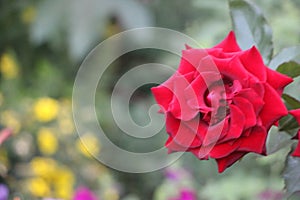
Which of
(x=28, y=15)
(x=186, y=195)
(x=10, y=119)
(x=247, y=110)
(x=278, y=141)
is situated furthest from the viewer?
(x=28, y=15)

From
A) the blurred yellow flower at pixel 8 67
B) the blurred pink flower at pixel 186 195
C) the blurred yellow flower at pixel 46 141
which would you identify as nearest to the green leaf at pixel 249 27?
the blurred pink flower at pixel 186 195

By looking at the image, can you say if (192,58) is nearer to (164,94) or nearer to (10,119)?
(164,94)

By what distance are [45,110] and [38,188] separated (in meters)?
0.37

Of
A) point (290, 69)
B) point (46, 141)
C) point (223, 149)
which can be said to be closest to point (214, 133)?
point (223, 149)

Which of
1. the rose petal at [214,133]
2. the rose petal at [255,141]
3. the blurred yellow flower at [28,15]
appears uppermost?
the blurred yellow flower at [28,15]

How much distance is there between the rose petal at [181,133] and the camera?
52 cm

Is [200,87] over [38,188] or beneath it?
beneath

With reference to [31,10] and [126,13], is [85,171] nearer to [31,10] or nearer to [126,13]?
[126,13]

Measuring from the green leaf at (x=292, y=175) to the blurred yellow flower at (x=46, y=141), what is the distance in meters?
1.52

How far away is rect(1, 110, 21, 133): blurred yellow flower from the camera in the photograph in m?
2.01

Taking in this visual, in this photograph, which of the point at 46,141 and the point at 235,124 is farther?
the point at 46,141

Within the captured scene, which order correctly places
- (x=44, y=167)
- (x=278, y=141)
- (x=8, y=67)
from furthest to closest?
(x=8, y=67) → (x=44, y=167) → (x=278, y=141)

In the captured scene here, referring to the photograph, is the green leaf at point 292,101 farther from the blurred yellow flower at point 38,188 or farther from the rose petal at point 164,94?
the blurred yellow flower at point 38,188

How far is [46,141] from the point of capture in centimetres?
205
